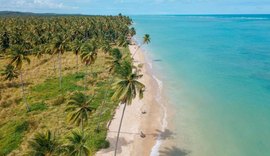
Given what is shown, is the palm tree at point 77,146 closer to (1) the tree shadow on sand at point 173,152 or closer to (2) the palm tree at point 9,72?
(1) the tree shadow on sand at point 173,152

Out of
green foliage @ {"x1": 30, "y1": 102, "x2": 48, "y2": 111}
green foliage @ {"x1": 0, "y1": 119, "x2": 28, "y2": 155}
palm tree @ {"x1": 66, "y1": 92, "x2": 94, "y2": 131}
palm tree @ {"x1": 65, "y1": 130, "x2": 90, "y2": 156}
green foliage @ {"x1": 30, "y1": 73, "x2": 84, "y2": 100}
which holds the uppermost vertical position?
palm tree @ {"x1": 66, "y1": 92, "x2": 94, "y2": 131}

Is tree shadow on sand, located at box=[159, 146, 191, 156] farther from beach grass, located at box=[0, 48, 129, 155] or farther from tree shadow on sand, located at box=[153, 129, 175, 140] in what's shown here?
beach grass, located at box=[0, 48, 129, 155]

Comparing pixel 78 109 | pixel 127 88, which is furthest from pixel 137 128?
pixel 127 88

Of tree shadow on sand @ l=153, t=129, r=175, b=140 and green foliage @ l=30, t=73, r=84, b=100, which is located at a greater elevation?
green foliage @ l=30, t=73, r=84, b=100

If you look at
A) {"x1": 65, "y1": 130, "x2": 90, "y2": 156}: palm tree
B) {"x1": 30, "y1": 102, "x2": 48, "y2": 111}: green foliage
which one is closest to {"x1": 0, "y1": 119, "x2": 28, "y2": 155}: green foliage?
{"x1": 30, "y1": 102, "x2": 48, "y2": 111}: green foliage

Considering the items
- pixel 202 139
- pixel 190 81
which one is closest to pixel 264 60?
pixel 190 81

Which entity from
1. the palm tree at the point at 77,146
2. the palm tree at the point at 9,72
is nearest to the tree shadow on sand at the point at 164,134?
the palm tree at the point at 77,146

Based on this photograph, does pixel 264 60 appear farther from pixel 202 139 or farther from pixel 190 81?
pixel 202 139

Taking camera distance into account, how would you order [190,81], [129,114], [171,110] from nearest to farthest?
[129,114], [171,110], [190,81]
